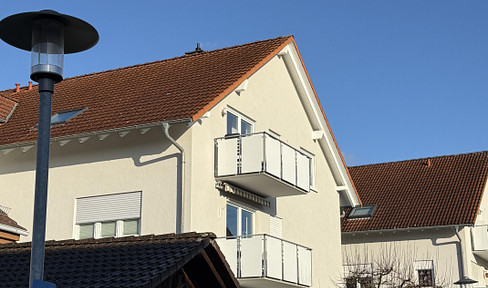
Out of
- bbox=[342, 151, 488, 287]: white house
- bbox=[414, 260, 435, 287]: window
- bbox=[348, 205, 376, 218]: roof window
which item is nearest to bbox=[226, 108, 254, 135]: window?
bbox=[342, 151, 488, 287]: white house

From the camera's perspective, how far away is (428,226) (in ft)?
102

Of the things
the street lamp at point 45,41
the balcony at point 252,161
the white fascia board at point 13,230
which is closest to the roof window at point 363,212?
the balcony at point 252,161

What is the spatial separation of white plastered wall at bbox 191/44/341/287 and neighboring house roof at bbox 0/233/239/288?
691 cm

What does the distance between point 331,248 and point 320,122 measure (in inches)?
165

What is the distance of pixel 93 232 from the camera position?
20438 mm

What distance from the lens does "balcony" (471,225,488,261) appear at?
31156 mm

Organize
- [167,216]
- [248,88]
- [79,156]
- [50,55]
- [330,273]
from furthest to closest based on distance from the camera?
[330,273]
[248,88]
[79,156]
[167,216]
[50,55]

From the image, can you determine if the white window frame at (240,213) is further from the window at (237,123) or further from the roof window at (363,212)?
the roof window at (363,212)

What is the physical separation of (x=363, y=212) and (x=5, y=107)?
15972 millimetres

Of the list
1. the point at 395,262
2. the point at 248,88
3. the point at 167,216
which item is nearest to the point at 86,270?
the point at 167,216

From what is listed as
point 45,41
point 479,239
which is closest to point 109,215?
point 45,41

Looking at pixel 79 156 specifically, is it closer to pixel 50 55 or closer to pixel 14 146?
A: pixel 14 146

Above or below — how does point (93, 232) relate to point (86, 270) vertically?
above

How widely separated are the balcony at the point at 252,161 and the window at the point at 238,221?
693mm
